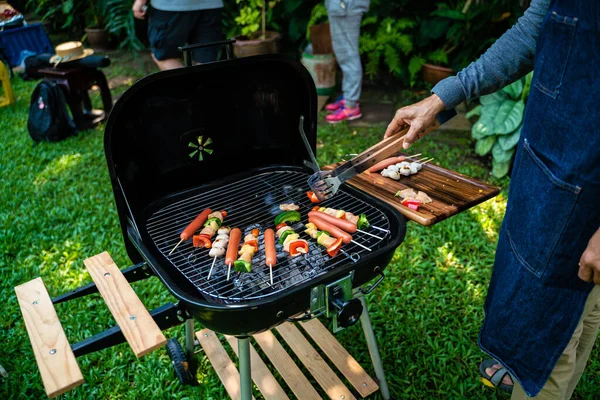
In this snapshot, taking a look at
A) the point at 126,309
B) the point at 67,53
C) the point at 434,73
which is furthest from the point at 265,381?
the point at 434,73

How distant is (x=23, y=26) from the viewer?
7.27 metres

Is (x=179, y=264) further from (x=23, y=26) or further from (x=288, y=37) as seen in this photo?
(x=23, y=26)

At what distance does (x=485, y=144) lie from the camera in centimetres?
446

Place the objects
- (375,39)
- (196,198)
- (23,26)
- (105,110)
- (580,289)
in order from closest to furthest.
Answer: (580,289)
(196,198)
(105,110)
(375,39)
(23,26)

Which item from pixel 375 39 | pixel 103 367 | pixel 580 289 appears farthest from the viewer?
A: pixel 375 39

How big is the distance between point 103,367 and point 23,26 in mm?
6644

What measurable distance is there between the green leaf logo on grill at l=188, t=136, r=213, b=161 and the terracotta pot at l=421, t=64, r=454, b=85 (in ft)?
15.4

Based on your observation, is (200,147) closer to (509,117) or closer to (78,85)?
(509,117)

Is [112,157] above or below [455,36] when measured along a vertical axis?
above

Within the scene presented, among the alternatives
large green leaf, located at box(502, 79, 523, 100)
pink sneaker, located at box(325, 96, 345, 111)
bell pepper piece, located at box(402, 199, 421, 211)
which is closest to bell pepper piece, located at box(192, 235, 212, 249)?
bell pepper piece, located at box(402, 199, 421, 211)

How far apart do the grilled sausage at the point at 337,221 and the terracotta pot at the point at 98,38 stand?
8.18 metres

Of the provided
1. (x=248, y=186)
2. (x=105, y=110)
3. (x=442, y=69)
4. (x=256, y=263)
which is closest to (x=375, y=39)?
(x=442, y=69)

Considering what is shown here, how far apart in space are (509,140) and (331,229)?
3.03 m

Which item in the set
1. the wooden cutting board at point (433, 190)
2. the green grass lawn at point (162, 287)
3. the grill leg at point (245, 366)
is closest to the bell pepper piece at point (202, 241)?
the grill leg at point (245, 366)
